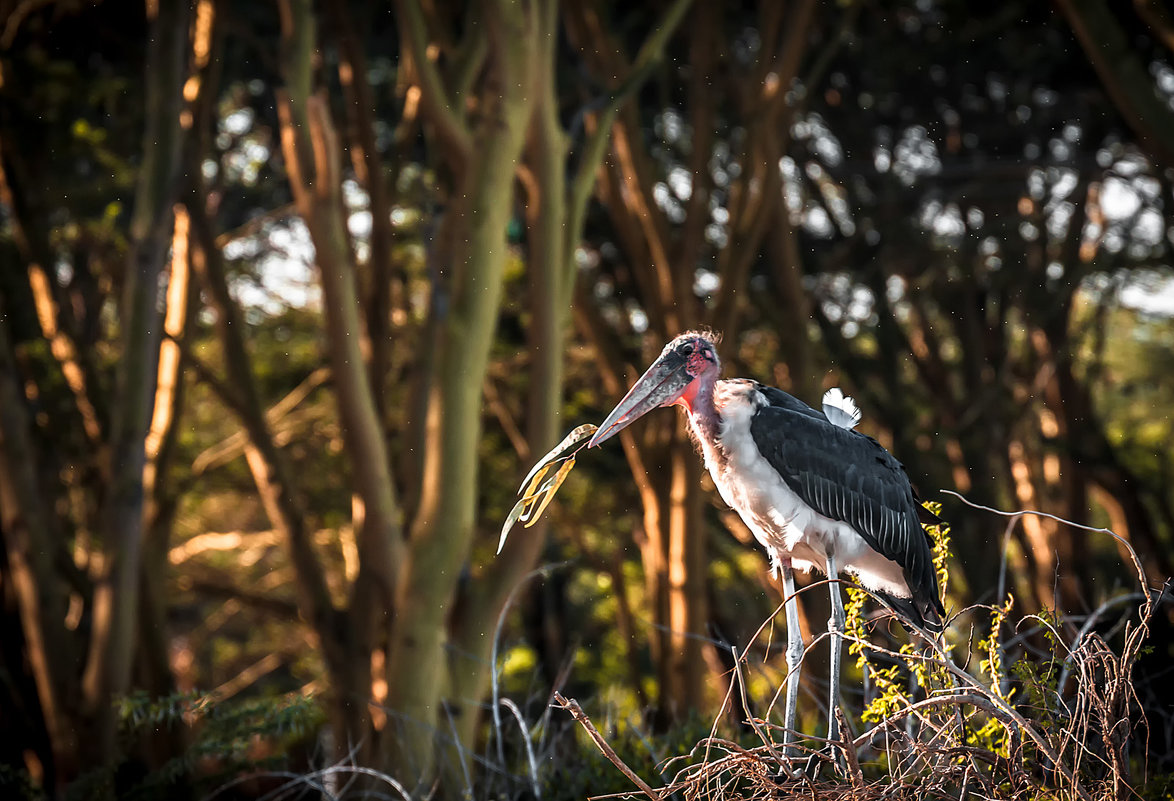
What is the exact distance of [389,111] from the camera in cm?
1032

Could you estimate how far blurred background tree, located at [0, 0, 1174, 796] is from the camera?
616 cm

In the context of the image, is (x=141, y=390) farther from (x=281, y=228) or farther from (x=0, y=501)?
(x=281, y=228)

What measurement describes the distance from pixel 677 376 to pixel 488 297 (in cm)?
267

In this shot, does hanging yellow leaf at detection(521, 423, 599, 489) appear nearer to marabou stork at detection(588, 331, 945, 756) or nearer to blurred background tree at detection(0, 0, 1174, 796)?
marabou stork at detection(588, 331, 945, 756)

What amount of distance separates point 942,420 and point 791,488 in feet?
26.2

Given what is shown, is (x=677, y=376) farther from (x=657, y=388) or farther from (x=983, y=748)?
(x=983, y=748)

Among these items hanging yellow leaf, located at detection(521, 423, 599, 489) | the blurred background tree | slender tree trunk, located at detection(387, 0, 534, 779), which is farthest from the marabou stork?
slender tree trunk, located at detection(387, 0, 534, 779)

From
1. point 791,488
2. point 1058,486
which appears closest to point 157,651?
point 791,488

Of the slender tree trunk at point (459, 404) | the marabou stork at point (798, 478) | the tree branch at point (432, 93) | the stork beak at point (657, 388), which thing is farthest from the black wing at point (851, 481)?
the tree branch at point (432, 93)

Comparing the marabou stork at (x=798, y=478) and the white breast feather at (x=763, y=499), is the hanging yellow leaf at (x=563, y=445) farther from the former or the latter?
the white breast feather at (x=763, y=499)

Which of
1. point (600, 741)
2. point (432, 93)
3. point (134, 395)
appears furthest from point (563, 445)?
point (134, 395)

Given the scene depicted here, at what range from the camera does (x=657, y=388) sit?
131 inches

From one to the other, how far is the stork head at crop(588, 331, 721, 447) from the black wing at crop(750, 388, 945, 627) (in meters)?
0.21

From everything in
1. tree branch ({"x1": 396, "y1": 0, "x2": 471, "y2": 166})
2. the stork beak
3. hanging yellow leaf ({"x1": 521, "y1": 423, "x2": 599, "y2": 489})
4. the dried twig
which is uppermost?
tree branch ({"x1": 396, "y1": 0, "x2": 471, "y2": 166})
